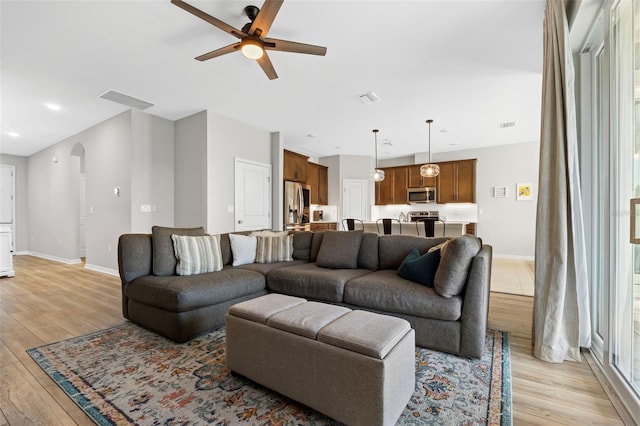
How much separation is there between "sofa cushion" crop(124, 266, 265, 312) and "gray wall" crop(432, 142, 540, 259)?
655cm

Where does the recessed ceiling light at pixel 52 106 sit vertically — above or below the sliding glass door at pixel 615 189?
above

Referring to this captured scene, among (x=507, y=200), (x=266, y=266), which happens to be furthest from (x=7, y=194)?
(x=507, y=200)

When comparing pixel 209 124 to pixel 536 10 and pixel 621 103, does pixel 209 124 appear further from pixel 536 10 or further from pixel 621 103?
A: pixel 621 103

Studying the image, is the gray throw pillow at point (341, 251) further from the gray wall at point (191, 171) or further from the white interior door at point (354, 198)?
the white interior door at point (354, 198)

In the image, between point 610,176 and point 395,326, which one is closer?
point 395,326

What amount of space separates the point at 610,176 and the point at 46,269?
8.39 metres

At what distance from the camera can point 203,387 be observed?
1.77 m

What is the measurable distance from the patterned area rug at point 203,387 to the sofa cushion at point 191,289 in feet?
1.11

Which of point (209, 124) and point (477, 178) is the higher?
point (209, 124)

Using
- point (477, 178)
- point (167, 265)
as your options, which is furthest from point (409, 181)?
point (167, 265)

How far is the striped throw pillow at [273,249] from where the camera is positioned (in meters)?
3.56

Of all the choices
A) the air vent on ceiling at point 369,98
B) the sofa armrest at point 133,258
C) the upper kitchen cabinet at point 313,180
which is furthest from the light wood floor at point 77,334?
the upper kitchen cabinet at point 313,180

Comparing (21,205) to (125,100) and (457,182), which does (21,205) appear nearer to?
(125,100)

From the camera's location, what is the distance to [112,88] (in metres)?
3.91
